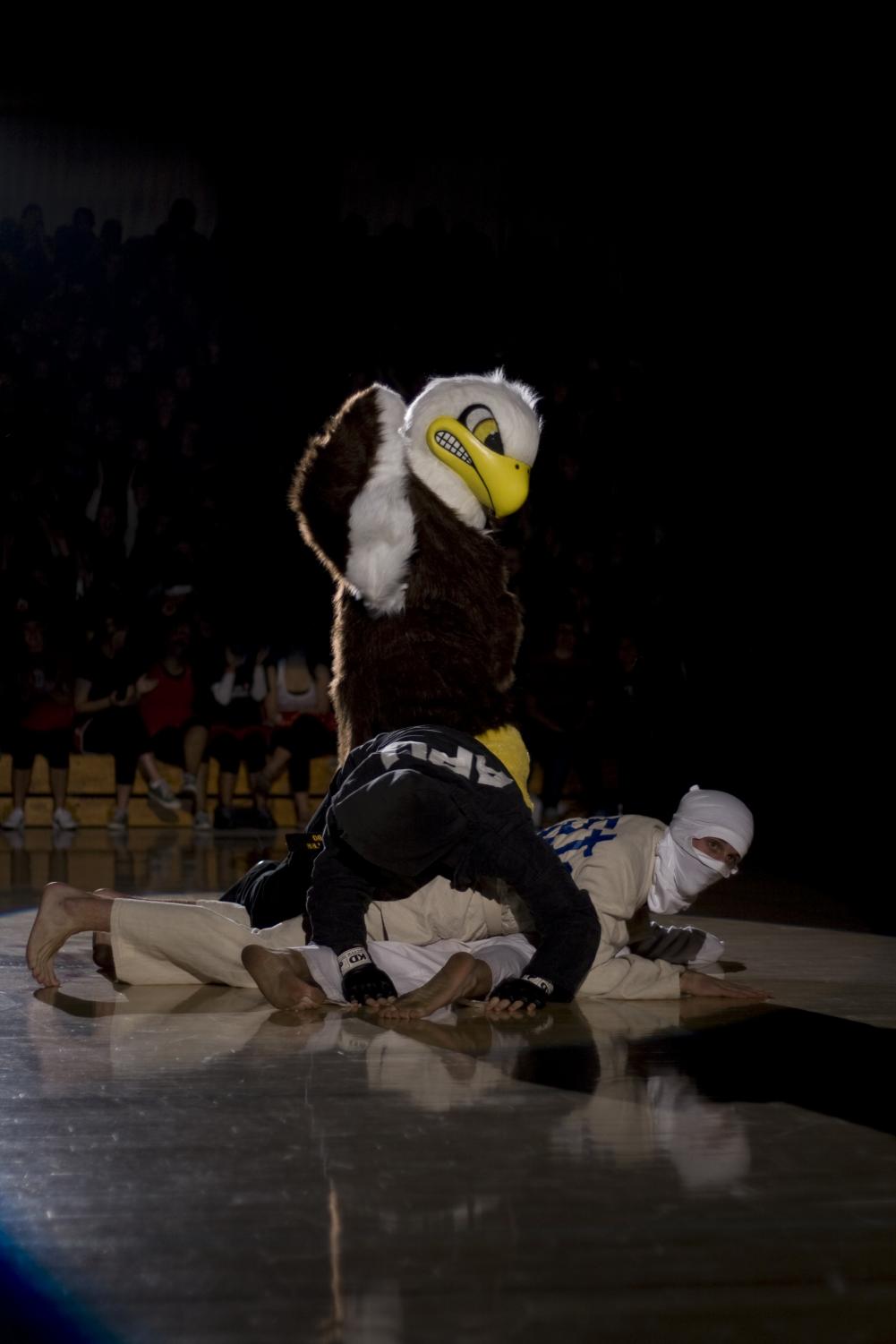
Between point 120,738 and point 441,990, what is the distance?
4.79 m

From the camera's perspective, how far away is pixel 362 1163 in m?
1.34

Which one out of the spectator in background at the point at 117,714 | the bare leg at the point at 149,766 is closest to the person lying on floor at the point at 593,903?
the spectator in background at the point at 117,714

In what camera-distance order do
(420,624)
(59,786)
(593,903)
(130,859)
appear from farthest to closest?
(59,786), (130,859), (420,624), (593,903)

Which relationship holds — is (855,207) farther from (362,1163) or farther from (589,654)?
(362,1163)

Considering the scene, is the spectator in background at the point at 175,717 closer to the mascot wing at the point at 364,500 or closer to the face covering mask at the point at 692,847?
the mascot wing at the point at 364,500

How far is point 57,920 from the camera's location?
2.34m

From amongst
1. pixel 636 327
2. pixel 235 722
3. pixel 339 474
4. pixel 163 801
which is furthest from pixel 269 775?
pixel 339 474

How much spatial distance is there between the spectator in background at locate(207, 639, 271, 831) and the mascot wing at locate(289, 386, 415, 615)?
14.1 feet

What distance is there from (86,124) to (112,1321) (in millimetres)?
9142

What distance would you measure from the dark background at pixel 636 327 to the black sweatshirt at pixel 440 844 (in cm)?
216

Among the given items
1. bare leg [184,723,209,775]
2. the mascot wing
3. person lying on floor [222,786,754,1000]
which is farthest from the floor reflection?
the mascot wing

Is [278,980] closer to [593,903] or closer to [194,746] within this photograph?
[593,903]

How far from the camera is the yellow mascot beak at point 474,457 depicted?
251 cm

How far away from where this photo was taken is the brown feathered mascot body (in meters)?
2.43
